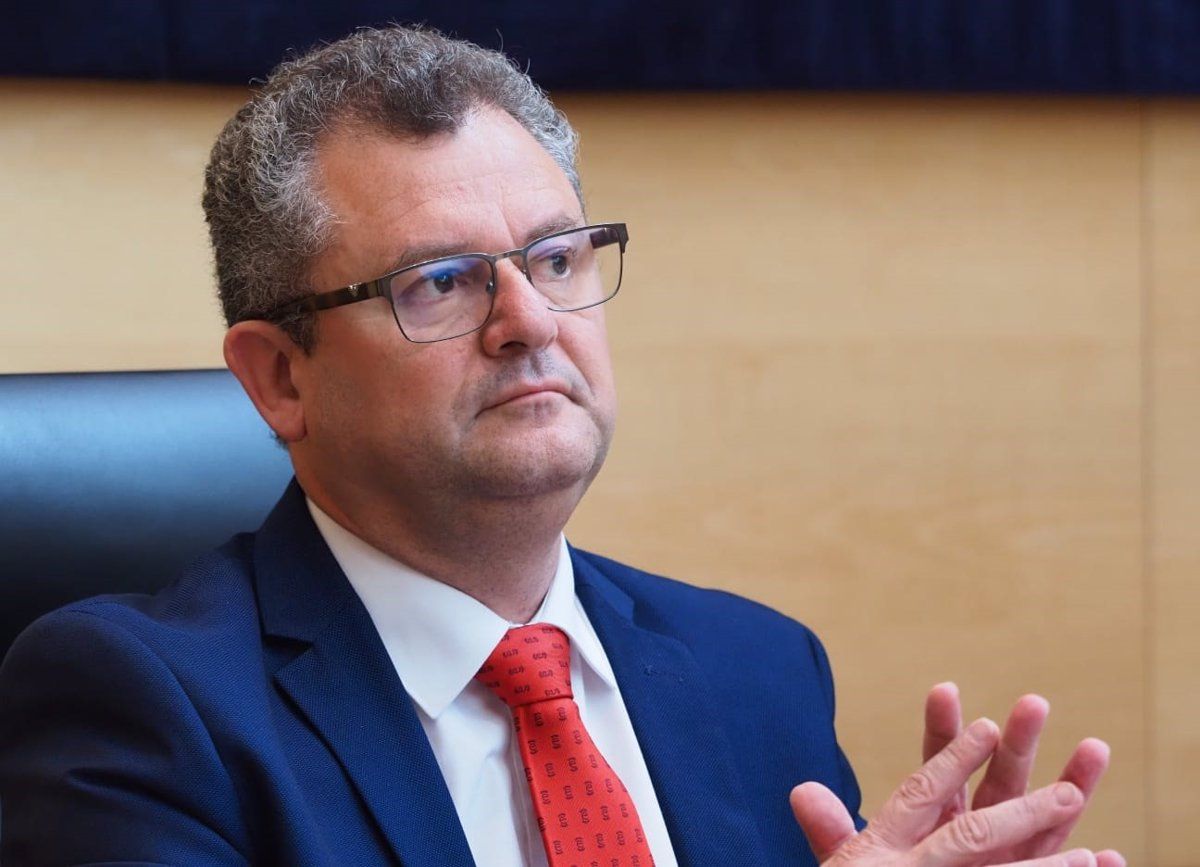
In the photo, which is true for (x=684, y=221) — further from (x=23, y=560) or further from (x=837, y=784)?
(x=23, y=560)

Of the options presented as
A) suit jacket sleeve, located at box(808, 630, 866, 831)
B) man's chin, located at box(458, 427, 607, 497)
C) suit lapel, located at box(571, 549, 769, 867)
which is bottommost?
suit jacket sleeve, located at box(808, 630, 866, 831)

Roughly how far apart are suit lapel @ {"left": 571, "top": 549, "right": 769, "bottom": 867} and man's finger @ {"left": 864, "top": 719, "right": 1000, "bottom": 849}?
25 cm

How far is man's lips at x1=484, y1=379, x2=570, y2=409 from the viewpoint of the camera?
3.77 ft

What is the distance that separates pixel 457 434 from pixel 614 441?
2.02 feet

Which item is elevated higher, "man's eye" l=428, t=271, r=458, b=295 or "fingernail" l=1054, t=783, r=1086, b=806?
"man's eye" l=428, t=271, r=458, b=295

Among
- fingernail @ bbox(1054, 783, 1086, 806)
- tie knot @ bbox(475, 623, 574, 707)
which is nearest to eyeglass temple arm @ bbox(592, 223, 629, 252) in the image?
tie knot @ bbox(475, 623, 574, 707)

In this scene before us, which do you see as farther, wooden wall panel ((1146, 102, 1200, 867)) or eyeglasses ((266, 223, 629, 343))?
wooden wall panel ((1146, 102, 1200, 867))

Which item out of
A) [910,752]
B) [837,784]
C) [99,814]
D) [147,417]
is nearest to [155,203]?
[147,417]

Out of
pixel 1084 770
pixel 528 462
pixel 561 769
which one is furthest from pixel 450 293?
pixel 1084 770

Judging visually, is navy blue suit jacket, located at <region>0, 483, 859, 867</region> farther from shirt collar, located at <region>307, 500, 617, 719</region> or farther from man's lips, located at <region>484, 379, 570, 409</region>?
man's lips, located at <region>484, 379, 570, 409</region>

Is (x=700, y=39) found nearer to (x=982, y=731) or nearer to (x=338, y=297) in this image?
(x=338, y=297)

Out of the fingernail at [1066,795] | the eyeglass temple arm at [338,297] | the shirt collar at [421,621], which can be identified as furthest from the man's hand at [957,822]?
the eyeglass temple arm at [338,297]

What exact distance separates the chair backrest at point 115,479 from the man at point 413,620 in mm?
65

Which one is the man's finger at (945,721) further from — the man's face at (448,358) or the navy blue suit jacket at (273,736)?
the man's face at (448,358)
